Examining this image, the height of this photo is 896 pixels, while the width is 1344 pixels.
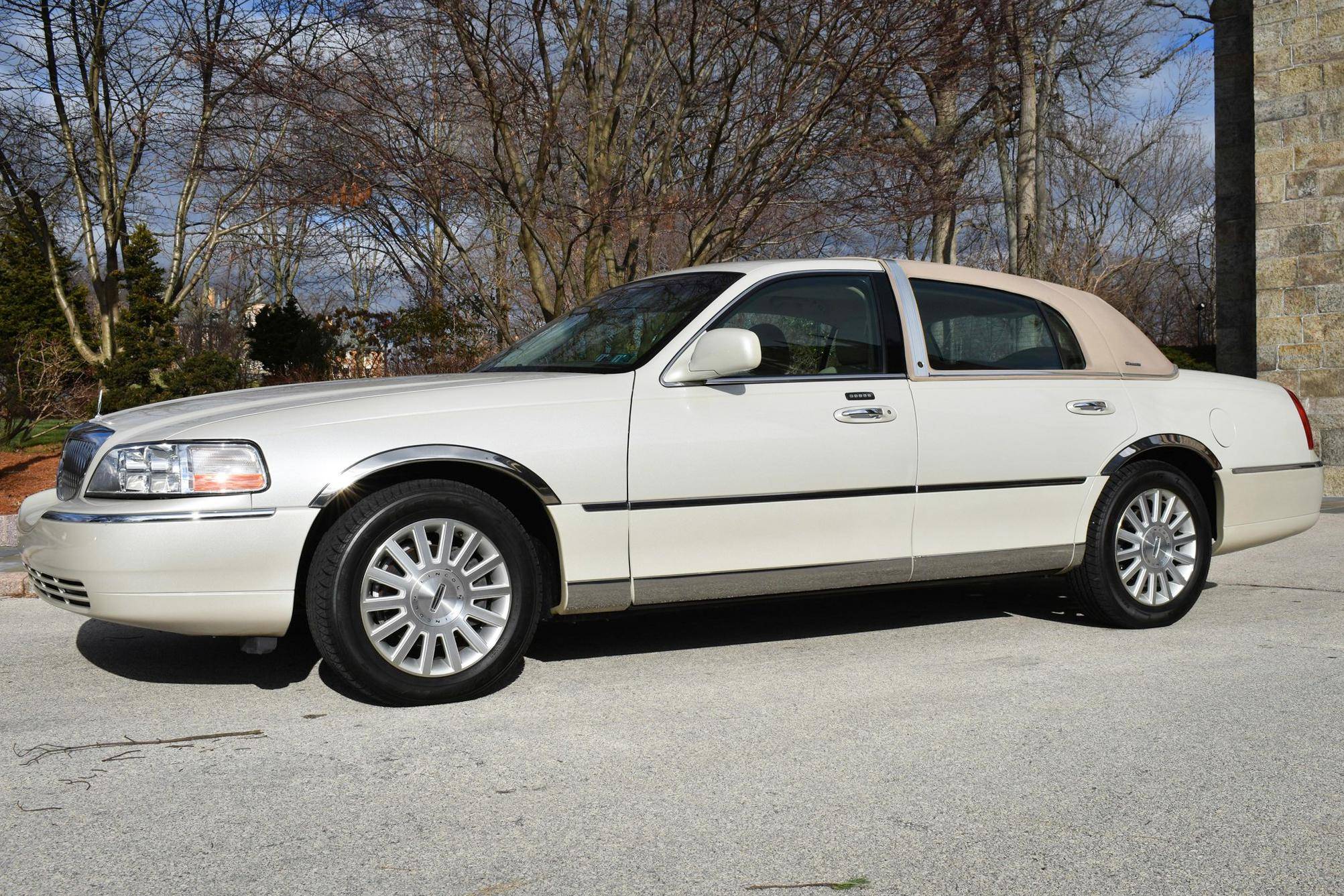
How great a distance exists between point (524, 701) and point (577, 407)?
1120 mm

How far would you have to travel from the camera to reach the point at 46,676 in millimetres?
4938

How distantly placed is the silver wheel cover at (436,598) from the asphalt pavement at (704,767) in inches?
8.4

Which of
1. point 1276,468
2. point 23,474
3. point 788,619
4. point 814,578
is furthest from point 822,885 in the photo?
point 23,474

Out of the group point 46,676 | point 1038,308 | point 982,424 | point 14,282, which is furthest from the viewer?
point 14,282

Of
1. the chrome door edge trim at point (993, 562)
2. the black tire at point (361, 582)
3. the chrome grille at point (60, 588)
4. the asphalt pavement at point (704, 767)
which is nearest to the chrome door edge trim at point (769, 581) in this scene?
the chrome door edge trim at point (993, 562)

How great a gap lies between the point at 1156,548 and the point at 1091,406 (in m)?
0.79

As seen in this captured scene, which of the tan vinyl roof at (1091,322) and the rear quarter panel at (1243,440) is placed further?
the rear quarter panel at (1243,440)

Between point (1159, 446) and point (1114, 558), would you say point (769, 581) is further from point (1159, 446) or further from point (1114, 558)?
point (1159, 446)

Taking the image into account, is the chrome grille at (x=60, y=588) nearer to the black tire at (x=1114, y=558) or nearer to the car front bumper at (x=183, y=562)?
the car front bumper at (x=183, y=562)

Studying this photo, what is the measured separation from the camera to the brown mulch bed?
1061cm

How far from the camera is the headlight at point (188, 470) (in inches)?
165

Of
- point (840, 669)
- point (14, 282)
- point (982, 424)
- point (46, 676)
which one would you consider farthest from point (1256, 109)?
point (14, 282)

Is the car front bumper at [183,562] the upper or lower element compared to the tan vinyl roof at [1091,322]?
lower

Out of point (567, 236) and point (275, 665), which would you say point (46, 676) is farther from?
point (567, 236)
